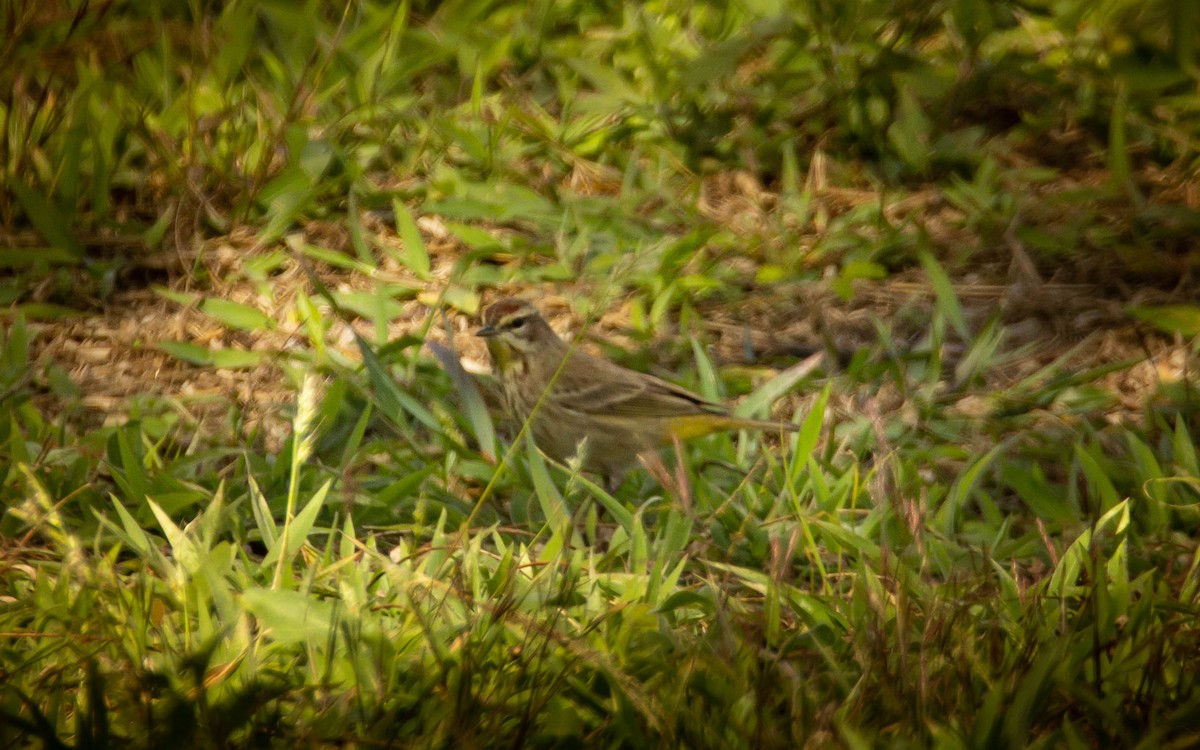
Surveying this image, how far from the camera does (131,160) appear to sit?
19.0 feet

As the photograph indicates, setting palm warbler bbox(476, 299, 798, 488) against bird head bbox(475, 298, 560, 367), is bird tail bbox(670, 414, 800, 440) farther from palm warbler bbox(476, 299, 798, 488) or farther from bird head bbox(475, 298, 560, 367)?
bird head bbox(475, 298, 560, 367)

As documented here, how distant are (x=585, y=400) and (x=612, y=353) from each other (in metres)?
0.34

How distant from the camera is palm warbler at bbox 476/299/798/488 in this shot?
4672 millimetres

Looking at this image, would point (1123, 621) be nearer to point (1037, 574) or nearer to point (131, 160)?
point (1037, 574)

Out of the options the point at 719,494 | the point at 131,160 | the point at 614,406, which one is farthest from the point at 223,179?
the point at 719,494

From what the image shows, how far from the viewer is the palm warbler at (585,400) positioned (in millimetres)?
4672

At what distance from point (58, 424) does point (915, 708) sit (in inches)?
118

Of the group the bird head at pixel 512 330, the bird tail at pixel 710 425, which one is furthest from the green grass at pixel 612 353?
the bird head at pixel 512 330

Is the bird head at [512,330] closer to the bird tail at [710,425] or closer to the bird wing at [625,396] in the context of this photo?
the bird wing at [625,396]

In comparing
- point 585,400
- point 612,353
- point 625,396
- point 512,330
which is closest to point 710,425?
point 625,396

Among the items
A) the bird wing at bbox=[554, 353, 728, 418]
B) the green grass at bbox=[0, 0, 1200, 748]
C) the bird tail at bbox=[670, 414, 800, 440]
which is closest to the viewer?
the green grass at bbox=[0, 0, 1200, 748]

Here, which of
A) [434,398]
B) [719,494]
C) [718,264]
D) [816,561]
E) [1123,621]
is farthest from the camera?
[718,264]

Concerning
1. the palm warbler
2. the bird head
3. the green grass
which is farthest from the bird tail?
the bird head

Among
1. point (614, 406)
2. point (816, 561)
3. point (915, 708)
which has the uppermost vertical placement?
point (915, 708)
